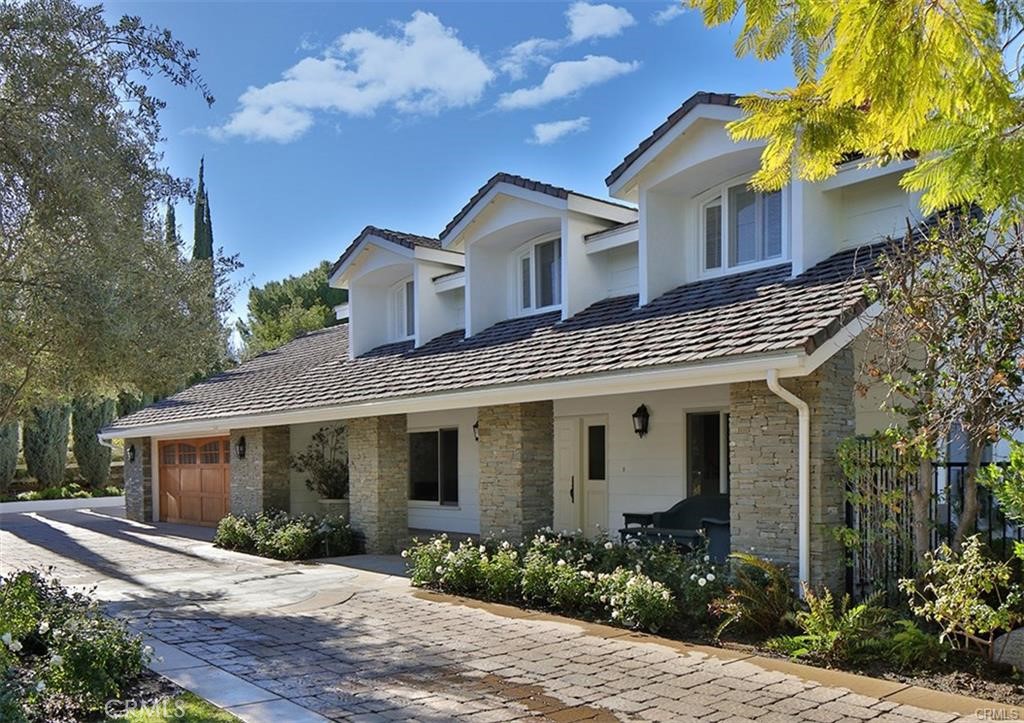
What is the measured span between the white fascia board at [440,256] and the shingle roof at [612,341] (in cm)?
147

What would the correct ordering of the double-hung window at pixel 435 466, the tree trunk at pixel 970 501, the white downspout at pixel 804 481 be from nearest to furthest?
1. the tree trunk at pixel 970 501
2. the white downspout at pixel 804 481
3. the double-hung window at pixel 435 466

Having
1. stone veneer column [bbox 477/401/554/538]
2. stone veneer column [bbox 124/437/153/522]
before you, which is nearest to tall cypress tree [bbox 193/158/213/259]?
stone veneer column [bbox 124/437/153/522]

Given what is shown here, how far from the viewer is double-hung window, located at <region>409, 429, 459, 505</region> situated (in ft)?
59.1

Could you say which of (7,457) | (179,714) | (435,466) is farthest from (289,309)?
(179,714)

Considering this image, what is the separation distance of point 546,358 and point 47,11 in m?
7.14

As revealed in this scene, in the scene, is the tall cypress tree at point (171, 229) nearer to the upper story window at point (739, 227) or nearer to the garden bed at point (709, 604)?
the garden bed at point (709, 604)

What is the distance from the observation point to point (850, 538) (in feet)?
28.1

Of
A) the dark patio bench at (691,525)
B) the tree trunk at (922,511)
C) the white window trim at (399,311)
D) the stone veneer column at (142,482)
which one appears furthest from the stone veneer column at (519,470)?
the stone veneer column at (142,482)

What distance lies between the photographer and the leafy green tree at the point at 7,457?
103 ft

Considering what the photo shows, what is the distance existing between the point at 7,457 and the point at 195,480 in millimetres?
13684

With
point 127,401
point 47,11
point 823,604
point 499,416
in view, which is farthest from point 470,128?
point 127,401

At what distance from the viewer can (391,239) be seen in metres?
16.9

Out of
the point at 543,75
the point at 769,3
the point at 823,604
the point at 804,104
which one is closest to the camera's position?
the point at 769,3

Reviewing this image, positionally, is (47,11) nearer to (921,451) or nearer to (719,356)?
(719,356)
